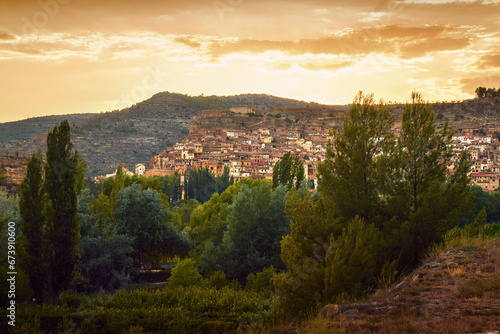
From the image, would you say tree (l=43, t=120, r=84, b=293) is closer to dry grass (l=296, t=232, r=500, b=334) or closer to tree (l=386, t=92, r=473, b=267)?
dry grass (l=296, t=232, r=500, b=334)

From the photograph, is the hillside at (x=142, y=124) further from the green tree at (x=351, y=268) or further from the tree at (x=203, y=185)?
the green tree at (x=351, y=268)

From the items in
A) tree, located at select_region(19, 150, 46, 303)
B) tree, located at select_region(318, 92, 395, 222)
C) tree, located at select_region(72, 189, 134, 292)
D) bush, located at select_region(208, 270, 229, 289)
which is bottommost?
bush, located at select_region(208, 270, 229, 289)

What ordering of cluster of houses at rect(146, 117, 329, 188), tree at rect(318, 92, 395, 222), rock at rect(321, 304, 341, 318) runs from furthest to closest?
cluster of houses at rect(146, 117, 329, 188)
tree at rect(318, 92, 395, 222)
rock at rect(321, 304, 341, 318)

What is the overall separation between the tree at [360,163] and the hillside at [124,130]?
275 ft

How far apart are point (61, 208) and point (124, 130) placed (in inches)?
4643

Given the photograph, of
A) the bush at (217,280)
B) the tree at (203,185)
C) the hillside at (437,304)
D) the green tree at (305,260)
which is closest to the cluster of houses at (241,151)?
the tree at (203,185)

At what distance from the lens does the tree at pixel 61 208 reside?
13.3 meters

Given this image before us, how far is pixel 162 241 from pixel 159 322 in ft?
37.5

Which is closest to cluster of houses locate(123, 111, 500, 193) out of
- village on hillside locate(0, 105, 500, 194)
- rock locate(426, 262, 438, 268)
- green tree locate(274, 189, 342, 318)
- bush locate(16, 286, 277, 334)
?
village on hillside locate(0, 105, 500, 194)

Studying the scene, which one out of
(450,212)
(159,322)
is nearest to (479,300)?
A: (450,212)

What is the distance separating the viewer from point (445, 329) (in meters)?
5.30

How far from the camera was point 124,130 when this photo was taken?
127 m

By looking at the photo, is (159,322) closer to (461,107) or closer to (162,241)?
(162,241)

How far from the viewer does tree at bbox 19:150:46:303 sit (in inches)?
503
